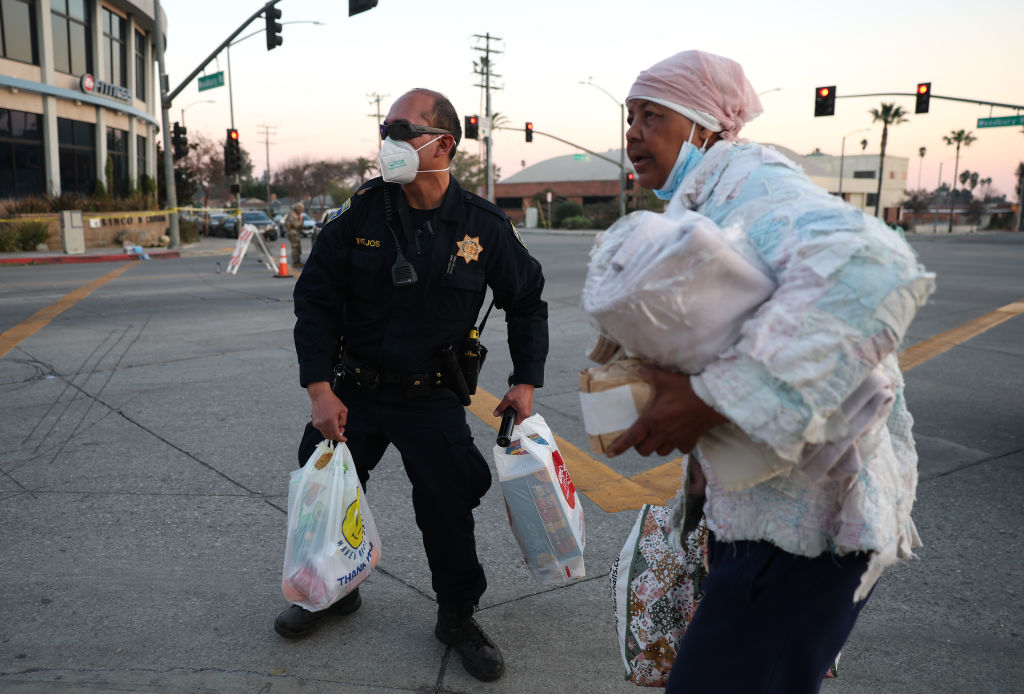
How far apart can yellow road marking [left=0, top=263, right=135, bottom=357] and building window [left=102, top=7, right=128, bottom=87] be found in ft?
74.6

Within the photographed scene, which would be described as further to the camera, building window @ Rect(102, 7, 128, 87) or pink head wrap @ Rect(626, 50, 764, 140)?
building window @ Rect(102, 7, 128, 87)

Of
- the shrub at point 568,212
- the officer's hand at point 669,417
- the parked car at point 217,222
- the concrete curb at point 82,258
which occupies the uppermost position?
Result: the shrub at point 568,212

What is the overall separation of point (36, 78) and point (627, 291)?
3357 centimetres

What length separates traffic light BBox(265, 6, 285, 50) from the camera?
20391 millimetres

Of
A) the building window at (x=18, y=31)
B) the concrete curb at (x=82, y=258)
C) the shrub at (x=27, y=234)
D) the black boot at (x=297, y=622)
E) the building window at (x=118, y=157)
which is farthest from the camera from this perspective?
the building window at (x=118, y=157)

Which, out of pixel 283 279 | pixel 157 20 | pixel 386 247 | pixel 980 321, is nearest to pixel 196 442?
pixel 386 247

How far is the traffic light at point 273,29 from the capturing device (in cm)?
2039

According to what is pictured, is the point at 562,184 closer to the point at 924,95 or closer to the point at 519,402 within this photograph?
the point at 924,95

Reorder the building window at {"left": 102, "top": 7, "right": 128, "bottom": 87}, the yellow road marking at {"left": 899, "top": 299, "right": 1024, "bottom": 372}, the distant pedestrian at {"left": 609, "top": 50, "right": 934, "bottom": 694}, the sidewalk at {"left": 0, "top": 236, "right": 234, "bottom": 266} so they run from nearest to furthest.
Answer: the distant pedestrian at {"left": 609, "top": 50, "right": 934, "bottom": 694} < the yellow road marking at {"left": 899, "top": 299, "right": 1024, "bottom": 372} < the sidewalk at {"left": 0, "top": 236, "right": 234, "bottom": 266} < the building window at {"left": 102, "top": 7, "right": 128, "bottom": 87}

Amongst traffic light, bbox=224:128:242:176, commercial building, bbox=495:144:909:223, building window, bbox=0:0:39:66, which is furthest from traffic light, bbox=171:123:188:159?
commercial building, bbox=495:144:909:223

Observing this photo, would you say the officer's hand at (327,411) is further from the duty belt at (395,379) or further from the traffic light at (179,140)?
the traffic light at (179,140)

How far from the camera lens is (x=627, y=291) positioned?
4.20 feet

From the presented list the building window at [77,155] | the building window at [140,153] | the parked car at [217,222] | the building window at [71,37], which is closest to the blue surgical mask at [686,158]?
the building window at [77,155]

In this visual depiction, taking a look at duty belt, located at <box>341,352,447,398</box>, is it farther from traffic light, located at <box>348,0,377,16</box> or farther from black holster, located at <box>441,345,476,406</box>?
traffic light, located at <box>348,0,377,16</box>
